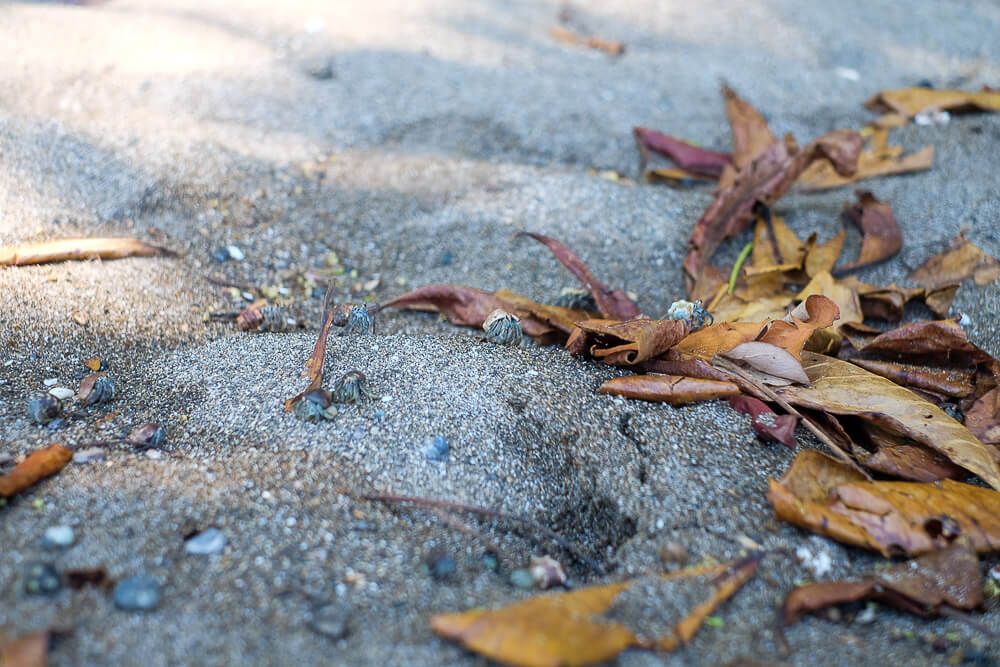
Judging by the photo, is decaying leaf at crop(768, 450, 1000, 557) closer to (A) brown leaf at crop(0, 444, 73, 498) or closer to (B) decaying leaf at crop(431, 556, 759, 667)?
(B) decaying leaf at crop(431, 556, 759, 667)

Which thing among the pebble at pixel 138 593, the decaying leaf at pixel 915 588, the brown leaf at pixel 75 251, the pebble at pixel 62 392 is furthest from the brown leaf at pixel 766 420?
the brown leaf at pixel 75 251

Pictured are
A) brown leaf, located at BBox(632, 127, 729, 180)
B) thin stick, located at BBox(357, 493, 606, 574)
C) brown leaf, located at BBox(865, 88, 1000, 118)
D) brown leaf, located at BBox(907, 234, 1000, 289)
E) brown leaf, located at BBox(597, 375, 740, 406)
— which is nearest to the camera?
thin stick, located at BBox(357, 493, 606, 574)

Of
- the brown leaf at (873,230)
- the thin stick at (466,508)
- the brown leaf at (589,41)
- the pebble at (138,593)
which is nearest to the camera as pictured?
the pebble at (138,593)

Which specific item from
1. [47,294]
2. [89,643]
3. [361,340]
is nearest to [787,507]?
[361,340]

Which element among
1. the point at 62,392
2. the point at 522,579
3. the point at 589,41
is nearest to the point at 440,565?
the point at 522,579

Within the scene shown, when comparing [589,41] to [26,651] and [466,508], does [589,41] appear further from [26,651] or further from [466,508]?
[26,651]

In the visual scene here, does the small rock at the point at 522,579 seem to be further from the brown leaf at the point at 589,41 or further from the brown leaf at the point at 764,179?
the brown leaf at the point at 589,41

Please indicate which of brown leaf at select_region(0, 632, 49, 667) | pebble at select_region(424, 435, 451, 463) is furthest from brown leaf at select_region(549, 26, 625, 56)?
brown leaf at select_region(0, 632, 49, 667)
